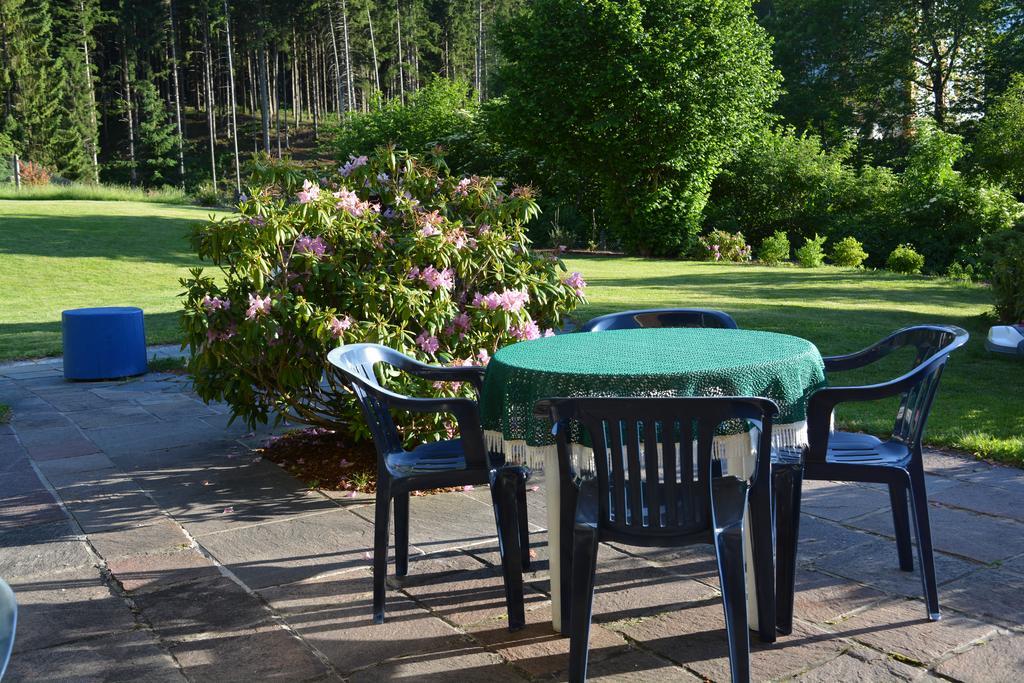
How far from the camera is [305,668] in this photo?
113 inches

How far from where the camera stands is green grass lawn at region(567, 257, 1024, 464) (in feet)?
20.1

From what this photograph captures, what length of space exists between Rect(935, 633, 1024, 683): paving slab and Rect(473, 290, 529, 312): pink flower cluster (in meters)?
2.75

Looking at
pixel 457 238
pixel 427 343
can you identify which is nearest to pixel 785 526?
pixel 427 343

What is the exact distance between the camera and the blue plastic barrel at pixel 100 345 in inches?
317

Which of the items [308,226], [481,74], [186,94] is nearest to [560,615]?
[308,226]

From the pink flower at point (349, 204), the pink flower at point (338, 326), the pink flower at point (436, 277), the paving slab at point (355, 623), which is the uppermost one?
the pink flower at point (349, 204)

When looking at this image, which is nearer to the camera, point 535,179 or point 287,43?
point 535,179

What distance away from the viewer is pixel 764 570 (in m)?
2.96

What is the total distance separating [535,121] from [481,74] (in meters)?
40.3

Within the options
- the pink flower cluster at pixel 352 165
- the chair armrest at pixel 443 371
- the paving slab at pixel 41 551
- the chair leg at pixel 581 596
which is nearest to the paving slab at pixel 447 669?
the chair leg at pixel 581 596

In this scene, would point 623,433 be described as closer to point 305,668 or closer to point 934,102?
point 305,668

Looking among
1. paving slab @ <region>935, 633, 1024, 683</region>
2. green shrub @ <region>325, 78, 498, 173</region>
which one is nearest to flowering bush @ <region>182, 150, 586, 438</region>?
paving slab @ <region>935, 633, 1024, 683</region>

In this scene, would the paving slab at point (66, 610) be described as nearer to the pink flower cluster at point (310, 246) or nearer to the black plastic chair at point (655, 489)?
the black plastic chair at point (655, 489)

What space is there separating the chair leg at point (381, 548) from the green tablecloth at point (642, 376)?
0.44 metres
